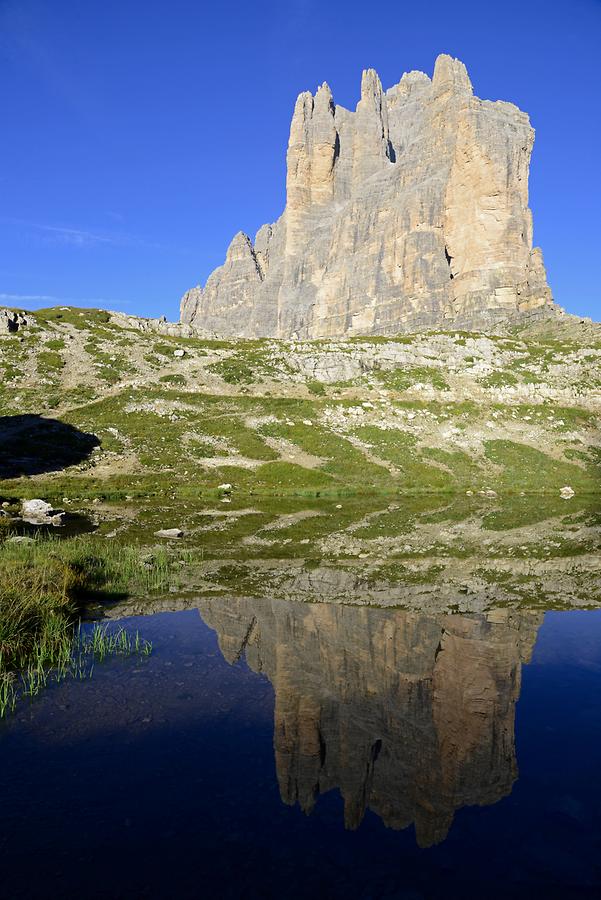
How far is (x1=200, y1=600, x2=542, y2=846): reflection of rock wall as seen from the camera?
1007 centimetres

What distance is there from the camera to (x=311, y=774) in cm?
1047

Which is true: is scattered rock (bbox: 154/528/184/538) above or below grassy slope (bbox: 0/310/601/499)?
below

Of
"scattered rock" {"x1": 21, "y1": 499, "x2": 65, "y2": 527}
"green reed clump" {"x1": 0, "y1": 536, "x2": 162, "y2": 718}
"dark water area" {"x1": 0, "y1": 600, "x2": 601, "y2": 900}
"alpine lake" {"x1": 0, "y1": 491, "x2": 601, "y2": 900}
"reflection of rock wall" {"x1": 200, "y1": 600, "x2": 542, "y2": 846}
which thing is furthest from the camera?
"scattered rock" {"x1": 21, "y1": 499, "x2": 65, "y2": 527}

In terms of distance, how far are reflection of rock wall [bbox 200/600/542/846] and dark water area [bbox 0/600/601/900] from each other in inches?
1.9

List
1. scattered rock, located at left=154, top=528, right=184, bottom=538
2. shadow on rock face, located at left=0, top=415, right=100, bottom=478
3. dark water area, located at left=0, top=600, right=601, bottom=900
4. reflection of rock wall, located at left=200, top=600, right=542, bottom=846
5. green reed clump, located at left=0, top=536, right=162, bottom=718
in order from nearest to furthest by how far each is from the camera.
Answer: dark water area, located at left=0, top=600, right=601, bottom=900 < reflection of rock wall, located at left=200, top=600, right=542, bottom=846 < green reed clump, located at left=0, top=536, right=162, bottom=718 < scattered rock, located at left=154, top=528, right=184, bottom=538 < shadow on rock face, located at left=0, top=415, right=100, bottom=478

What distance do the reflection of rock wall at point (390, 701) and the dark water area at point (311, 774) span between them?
49 millimetres

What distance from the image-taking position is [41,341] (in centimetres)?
9425

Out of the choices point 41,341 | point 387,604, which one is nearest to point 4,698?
point 387,604

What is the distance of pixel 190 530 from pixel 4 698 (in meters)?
23.5

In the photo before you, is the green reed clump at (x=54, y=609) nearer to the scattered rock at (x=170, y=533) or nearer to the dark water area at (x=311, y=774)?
the dark water area at (x=311, y=774)

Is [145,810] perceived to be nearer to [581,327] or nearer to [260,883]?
[260,883]

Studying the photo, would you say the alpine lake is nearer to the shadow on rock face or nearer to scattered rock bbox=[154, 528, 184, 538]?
scattered rock bbox=[154, 528, 184, 538]

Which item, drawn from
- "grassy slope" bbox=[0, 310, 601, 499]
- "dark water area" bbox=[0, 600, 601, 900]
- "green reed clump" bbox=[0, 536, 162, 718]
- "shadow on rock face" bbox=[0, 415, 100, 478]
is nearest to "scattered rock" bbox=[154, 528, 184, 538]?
"green reed clump" bbox=[0, 536, 162, 718]

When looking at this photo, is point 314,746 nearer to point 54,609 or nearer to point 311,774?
point 311,774
